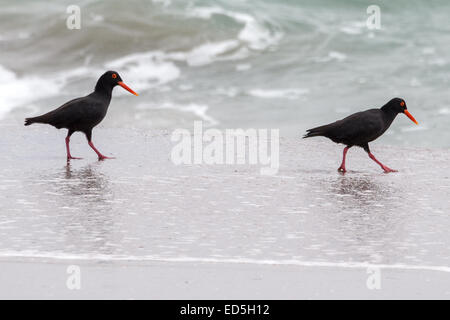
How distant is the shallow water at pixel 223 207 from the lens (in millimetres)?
4824

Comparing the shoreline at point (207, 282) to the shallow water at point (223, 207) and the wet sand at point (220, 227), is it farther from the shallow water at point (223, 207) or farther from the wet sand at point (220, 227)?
the shallow water at point (223, 207)

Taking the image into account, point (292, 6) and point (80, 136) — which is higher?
point (292, 6)

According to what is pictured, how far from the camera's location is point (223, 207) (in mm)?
6027

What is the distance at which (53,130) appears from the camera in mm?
9797

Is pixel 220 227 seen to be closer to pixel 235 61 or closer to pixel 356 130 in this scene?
pixel 356 130

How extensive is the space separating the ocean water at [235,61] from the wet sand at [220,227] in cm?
336

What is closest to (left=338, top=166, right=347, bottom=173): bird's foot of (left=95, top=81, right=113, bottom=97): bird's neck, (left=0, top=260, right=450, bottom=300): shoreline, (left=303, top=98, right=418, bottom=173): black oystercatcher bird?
(left=303, top=98, right=418, bottom=173): black oystercatcher bird

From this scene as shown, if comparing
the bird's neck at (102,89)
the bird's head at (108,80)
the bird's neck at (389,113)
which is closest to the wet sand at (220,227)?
the bird's neck at (389,113)

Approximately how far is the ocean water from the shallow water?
2869 mm

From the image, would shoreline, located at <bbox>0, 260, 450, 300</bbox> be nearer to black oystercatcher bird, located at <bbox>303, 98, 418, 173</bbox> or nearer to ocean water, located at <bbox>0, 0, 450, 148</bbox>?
black oystercatcher bird, located at <bbox>303, 98, 418, 173</bbox>

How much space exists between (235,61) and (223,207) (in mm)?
9506
